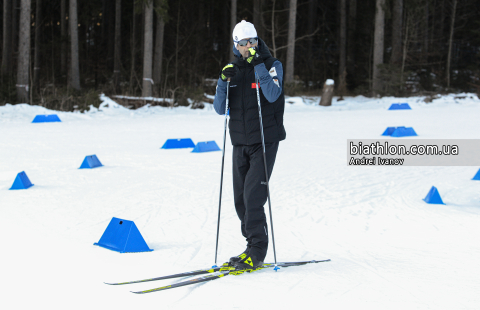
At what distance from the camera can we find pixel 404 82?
938 inches

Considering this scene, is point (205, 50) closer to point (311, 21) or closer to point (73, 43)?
point (311, 21)

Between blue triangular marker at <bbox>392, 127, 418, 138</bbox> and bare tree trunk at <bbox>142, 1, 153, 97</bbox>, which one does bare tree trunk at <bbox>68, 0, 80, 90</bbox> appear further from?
blue triangular marker at <bbox>392, 127, 418, 138</bbox>

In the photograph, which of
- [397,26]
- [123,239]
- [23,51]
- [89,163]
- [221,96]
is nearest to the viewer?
[221,96]

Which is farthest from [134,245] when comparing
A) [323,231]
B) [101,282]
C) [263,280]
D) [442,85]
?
[442,85]

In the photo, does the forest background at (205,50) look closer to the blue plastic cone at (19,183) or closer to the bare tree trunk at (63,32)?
the bare tree trunk at (63,32)

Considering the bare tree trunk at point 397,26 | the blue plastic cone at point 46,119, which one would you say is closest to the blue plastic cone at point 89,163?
the blue plastic cone at point 46,119

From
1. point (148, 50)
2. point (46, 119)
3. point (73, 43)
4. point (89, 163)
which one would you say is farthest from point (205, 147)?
point (73, 43)

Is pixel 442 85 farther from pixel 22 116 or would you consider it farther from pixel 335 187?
pixel 335 187

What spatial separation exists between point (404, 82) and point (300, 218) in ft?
64.6

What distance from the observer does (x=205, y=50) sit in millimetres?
35000

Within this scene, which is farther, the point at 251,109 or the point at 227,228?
the point at 227,228

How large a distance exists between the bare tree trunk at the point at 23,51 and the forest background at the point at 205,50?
0.12 ft

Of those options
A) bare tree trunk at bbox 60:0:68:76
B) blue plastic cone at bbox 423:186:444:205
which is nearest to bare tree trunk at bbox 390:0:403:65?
bare tree trunk at bbox 60:0:68:76

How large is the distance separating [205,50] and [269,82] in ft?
105
